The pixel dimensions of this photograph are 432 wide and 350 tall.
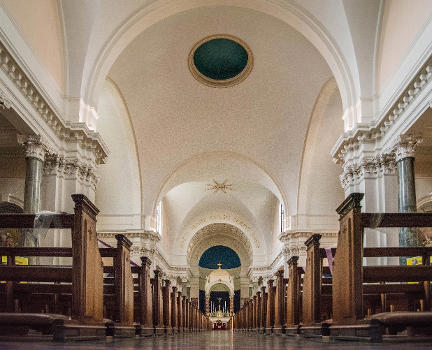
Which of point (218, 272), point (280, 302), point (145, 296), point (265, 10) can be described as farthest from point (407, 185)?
point (218, 272)

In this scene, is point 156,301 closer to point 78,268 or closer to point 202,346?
point 78,268

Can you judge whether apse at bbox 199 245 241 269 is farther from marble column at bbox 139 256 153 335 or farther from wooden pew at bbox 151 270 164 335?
marble column at bbox 139 256 153 335

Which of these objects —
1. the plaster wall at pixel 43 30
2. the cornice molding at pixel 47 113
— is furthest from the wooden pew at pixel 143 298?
the plaster wall at pixel 43 30

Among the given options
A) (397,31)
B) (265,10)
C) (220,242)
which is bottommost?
(220,242)

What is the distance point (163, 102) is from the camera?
19375mm

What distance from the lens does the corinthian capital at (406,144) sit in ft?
38.7

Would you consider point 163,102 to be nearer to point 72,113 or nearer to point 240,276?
point 72,113

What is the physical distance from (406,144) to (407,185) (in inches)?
33.3

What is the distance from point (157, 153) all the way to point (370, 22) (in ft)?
34.5

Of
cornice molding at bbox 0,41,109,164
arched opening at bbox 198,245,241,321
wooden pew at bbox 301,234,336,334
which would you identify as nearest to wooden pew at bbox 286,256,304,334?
wooden pew at bbox 301,234,336,334

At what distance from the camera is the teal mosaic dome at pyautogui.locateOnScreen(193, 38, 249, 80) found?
17.6 meters

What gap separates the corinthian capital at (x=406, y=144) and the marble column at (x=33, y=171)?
7.27 m

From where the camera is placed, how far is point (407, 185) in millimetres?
11703

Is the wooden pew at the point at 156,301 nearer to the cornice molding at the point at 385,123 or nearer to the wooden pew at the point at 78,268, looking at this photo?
the cornice molding at the point at 385,123
